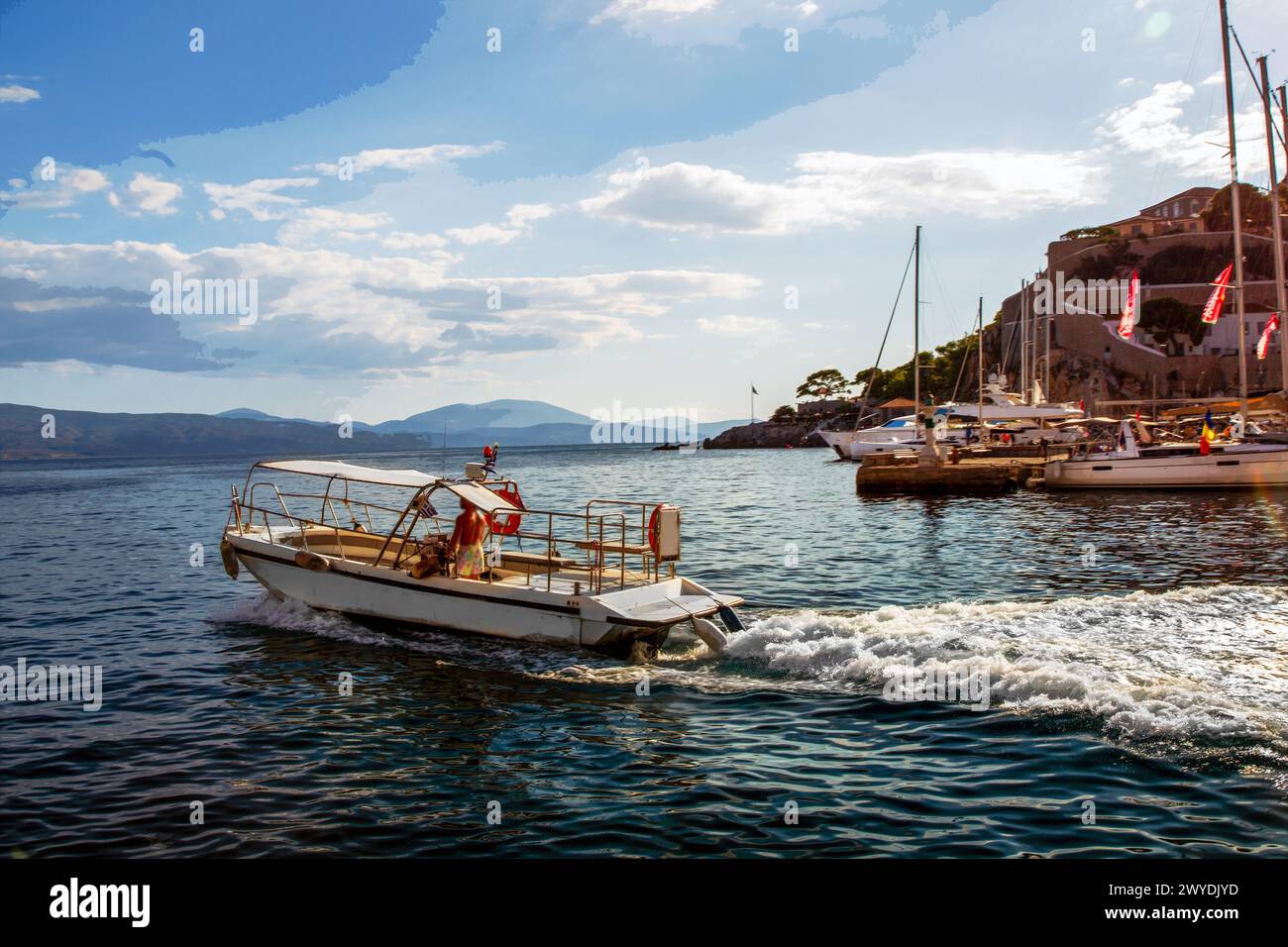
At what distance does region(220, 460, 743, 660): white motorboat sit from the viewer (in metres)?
14.8

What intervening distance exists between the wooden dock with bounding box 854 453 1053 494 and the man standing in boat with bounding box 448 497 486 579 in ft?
112

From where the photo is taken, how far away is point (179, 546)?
34688mm

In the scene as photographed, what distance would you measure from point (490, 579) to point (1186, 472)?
3786 centimetres

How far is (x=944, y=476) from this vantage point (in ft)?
151

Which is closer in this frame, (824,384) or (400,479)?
(400,479)

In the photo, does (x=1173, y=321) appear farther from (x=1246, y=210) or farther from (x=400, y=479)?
(x=400, y=479)

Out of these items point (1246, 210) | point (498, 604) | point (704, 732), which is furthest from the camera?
point (1246, 210)

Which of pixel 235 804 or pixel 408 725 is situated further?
pixel 408 725

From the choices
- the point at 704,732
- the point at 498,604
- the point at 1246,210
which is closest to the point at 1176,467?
the point at 498,604

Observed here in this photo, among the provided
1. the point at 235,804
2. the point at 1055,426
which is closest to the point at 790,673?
the point at 235,804

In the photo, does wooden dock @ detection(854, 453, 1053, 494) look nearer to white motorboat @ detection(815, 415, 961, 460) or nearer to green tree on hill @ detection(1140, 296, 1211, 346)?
white motorboat @ detection(815, 415, 961, 460)
